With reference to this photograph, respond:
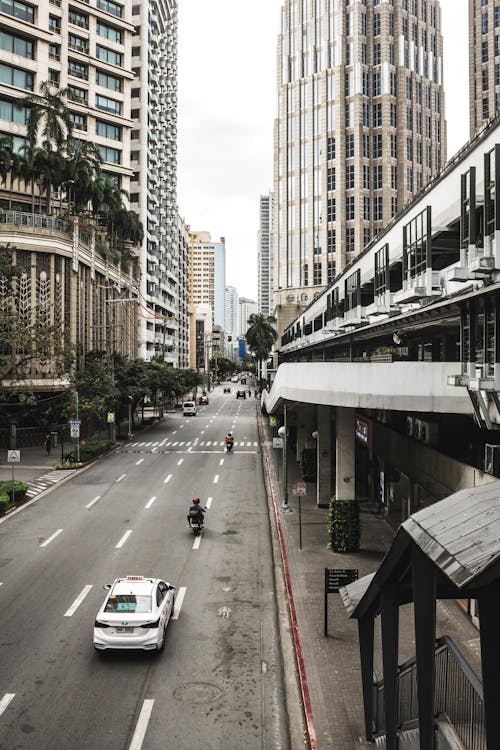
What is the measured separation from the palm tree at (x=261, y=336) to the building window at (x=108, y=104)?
5681cm

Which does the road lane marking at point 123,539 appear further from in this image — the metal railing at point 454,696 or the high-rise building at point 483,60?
the high-rise building at point 483,60

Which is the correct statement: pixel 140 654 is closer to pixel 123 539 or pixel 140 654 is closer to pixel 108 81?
pixel 123 539

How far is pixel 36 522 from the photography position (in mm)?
24453

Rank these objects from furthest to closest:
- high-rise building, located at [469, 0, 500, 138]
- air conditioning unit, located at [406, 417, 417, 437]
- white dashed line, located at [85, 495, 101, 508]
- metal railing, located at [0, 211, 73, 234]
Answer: high-rise building, located at [469, 0, 500, 138], metal railing, located at [0, 211, 73, 234], white dashed line, located at [85, 495, 101, 508], air conditioning unit, located at [406, 417, 417, 437]

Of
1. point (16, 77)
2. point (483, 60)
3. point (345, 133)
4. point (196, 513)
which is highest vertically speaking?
point (483, 60)

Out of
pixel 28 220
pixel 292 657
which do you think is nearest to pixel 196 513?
pixel 292 657

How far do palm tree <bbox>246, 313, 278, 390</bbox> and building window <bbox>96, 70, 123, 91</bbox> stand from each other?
192 ft

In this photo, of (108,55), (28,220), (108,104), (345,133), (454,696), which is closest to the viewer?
(454,696)

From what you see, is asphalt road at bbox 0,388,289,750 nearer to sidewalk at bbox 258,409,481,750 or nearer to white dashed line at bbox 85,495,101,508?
white dashed line at bbox 85,495,101,508

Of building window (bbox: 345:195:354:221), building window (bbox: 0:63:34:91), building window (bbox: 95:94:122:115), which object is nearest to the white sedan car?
building window (bbox: 0:63:34:91)

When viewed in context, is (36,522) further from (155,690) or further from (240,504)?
(155,690)

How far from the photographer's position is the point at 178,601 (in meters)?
15.8

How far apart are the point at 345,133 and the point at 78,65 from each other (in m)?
51.0

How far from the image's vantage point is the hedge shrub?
1989 cm
